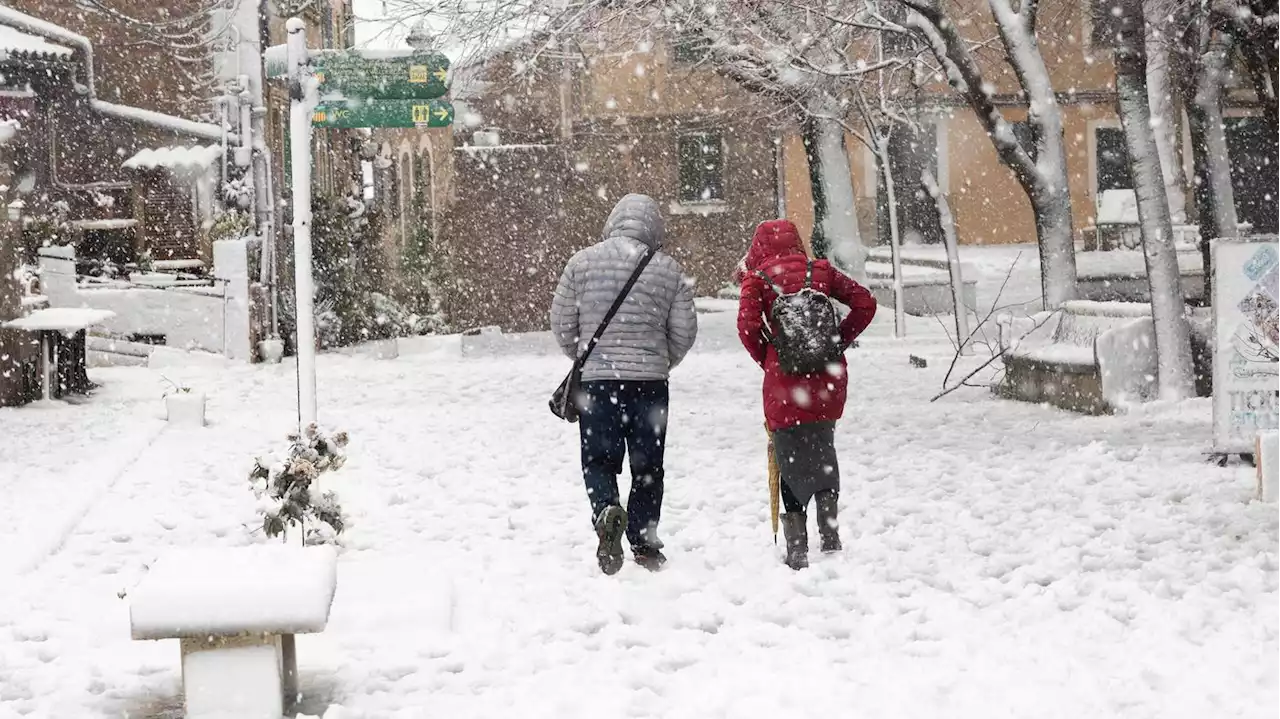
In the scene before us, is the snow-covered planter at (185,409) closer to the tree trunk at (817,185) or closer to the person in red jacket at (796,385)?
the person in red jacket at (796,385)

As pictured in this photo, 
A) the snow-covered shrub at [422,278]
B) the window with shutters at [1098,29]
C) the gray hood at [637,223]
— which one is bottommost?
the gray hood at [637,223]

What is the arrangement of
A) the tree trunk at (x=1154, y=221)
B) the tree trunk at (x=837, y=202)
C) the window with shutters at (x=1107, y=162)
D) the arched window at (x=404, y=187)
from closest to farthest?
the tree trunk at (x=1154, y=221)
the tree trunk at (x=837, y=202)
the window with shutters at (x=1107, y=162)
the arched window at (x=404, y=187)

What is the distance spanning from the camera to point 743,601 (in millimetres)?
6770

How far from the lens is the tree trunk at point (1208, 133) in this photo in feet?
51.3

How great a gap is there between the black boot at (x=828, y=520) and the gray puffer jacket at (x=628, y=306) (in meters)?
0.97

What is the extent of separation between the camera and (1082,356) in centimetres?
1316

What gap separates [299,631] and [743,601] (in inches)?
91.5

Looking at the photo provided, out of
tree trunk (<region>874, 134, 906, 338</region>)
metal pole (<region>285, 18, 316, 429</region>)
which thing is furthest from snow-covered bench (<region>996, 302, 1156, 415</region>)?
metal pole (<region>285, 18, 316, 429</region>)

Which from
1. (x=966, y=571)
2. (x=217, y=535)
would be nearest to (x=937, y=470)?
(x=966, y=571)

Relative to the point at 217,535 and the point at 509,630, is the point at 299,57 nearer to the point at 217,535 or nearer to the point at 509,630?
the point at 217,535

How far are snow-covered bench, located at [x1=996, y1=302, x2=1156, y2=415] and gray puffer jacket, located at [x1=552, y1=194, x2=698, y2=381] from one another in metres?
6.41

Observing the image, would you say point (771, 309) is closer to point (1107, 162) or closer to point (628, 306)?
point (628, 306)

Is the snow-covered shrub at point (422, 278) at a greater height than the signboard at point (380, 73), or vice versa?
the signboard at point (380, 73)

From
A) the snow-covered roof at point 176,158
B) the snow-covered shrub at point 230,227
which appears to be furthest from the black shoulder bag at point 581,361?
the snow-covered roof at point 176,158
